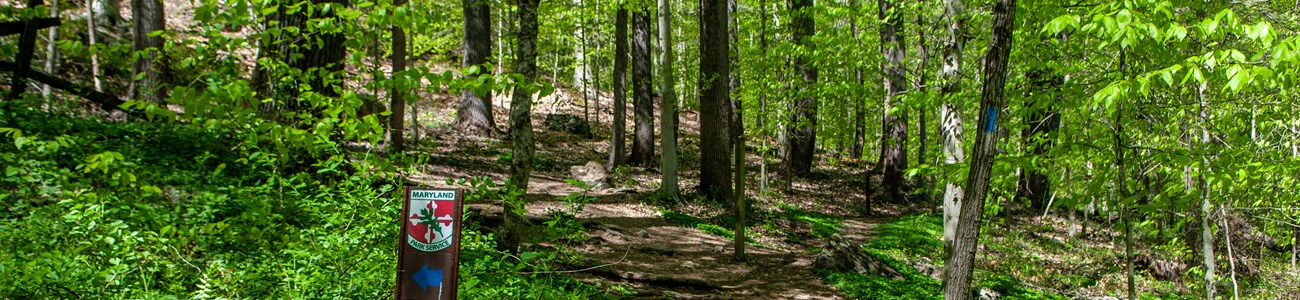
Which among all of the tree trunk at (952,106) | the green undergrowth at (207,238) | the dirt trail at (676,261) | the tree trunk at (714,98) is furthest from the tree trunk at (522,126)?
the tree trunk at (714,98)

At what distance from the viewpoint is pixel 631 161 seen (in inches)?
699

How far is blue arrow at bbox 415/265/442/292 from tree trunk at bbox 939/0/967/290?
202 inches

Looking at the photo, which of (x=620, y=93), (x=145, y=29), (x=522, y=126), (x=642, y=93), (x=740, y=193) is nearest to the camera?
(x=522, y=126)

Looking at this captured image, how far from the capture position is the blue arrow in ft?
10.2

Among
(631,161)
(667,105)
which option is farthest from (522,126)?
(631,161)

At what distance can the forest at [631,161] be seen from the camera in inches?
158

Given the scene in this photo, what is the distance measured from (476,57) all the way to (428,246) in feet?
50.7

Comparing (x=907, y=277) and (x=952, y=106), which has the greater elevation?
(x=952, y=106)

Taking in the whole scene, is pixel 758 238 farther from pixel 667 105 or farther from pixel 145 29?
pixel 145 29

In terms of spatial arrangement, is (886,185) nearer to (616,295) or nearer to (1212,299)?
(1212,299)

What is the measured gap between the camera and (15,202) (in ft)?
15.6

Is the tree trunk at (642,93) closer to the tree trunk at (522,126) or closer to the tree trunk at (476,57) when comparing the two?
the tree trunk at (476,57)

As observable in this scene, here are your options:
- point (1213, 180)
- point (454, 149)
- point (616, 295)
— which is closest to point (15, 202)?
point (616, 295)

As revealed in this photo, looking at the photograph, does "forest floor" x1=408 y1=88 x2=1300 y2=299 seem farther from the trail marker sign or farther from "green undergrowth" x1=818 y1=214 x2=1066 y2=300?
the trail marker sign
